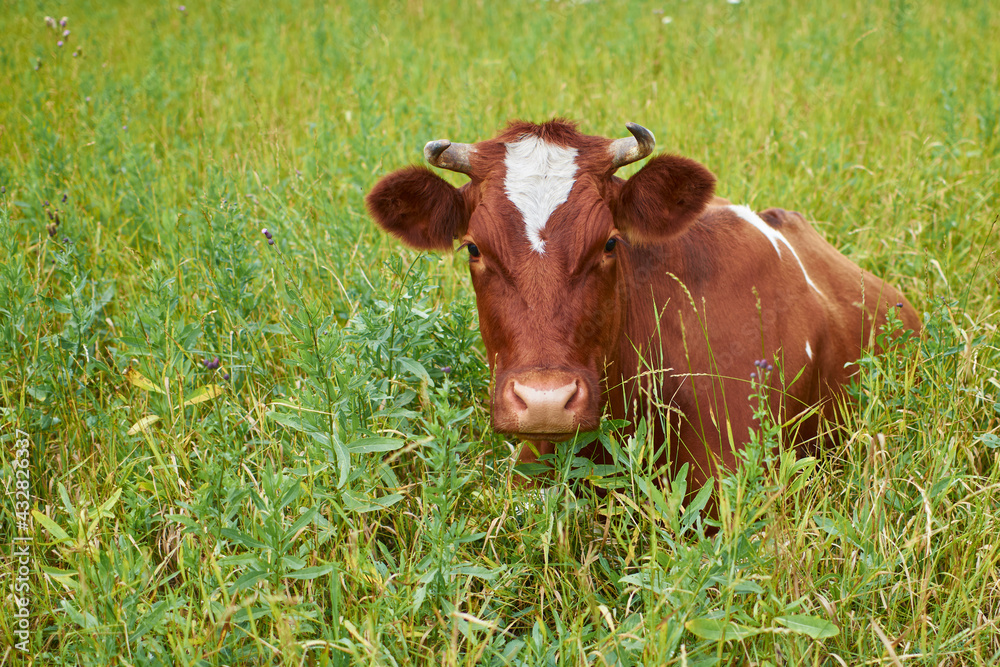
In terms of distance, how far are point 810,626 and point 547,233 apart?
4.99ft

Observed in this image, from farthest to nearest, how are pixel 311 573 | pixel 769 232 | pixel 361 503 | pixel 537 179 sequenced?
pixel 769 232 → pixel 537 179 → pixel 361 503 → pixel 311 573

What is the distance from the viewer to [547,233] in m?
2.60

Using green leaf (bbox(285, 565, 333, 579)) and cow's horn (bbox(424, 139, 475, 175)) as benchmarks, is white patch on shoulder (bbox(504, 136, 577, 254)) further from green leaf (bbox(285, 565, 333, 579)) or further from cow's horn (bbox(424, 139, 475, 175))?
green leaf (bbox(285, 565, 333, 579))

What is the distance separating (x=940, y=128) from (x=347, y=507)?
591 cm

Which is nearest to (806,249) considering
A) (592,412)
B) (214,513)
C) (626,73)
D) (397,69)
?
(592,412)

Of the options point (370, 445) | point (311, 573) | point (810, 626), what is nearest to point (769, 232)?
point (810, 626)

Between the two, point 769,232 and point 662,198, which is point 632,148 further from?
point 769,232

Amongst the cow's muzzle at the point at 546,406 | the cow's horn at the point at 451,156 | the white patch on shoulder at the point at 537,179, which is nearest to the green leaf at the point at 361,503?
the cow's muzzle at the point at 546,406

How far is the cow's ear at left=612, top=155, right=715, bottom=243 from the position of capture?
9.37ft

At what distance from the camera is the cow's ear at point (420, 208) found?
9.85ft

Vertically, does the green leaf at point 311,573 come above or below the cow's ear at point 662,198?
below

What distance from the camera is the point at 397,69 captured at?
7.68m

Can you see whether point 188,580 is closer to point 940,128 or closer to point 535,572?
point 535,572

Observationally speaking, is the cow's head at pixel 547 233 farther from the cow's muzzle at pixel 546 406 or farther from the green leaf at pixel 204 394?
the green leaf at pixel 204 394
